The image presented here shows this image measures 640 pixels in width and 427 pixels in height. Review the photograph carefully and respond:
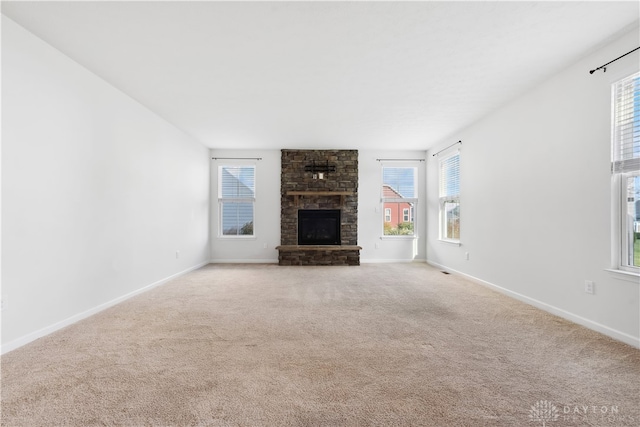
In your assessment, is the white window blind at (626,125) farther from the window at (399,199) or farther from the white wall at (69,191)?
the white wall at (69,191)

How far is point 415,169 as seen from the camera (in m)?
6.69

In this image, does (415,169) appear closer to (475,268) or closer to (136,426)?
(475,268)

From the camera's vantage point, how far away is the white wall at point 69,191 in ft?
7.39

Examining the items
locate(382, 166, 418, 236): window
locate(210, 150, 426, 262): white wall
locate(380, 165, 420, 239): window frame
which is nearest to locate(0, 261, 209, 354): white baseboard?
locate(210, 150, 426, 262): white wall

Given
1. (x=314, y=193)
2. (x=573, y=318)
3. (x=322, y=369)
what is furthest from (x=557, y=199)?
(x=314, y=193)

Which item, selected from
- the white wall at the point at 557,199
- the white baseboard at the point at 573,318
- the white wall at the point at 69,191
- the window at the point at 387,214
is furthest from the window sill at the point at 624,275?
the white wall at the point at 69,191

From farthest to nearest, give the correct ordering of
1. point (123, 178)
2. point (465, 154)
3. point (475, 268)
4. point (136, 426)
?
1. point (465, 154)
2. point (475, 268)
3. point (123, 178)
4. point (136, 426)

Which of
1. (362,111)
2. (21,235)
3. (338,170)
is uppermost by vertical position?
(362,111)

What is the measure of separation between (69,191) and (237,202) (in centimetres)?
385

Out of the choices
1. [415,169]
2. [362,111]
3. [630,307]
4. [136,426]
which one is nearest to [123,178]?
[136,426]

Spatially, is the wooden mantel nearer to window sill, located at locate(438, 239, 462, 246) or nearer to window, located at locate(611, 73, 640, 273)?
window sill, located at locate(438, 239, 462, 246)

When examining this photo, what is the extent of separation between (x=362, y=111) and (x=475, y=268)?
3.03 meters

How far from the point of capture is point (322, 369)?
1944 millimetres

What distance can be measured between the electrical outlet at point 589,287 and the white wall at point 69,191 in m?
4.92
